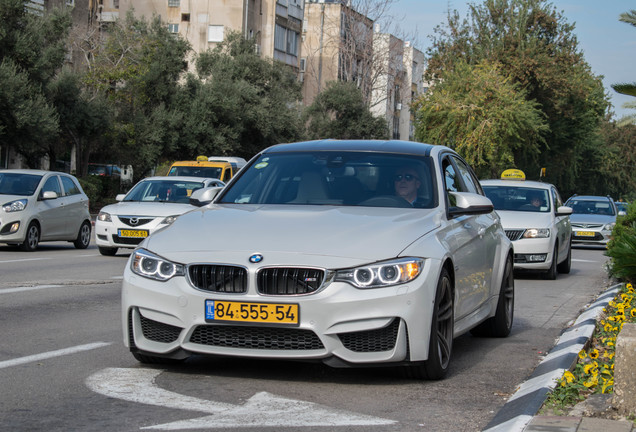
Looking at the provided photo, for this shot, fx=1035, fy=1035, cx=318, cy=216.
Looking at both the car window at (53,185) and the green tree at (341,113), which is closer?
the car window at (53,185)

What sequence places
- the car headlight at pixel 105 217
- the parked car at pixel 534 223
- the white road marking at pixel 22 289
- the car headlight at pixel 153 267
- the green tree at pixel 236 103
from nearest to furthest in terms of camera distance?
the car headlight at pixel 153 267, the white road marking at pixel 22 289, the parked car at pixel 534 223, the car headlight at pixel 105 217, the green tree at pixel 236 103

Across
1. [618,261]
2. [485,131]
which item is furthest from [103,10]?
[618,261]

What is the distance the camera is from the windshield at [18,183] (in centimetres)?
2047

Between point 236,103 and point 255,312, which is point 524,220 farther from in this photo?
point 236,103

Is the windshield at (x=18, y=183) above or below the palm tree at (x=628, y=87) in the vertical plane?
below

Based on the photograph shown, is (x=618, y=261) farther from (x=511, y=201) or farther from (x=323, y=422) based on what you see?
(x=323, y=422)

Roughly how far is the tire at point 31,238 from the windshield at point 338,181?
12.9 m

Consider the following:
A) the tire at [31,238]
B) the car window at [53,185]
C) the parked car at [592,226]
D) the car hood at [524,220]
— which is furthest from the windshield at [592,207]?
the tire at [31,238]

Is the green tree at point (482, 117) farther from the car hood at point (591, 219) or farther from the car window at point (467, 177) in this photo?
the car window at point (467, 177)

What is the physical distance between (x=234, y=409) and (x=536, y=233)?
1219 centimetres

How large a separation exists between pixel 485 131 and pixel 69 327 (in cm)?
4080

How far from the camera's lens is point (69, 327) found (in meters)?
9.06

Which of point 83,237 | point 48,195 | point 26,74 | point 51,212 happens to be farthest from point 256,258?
point 26,74

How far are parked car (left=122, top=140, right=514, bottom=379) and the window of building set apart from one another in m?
64.6
